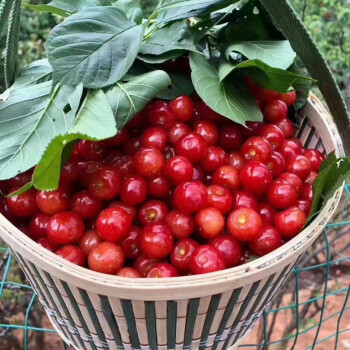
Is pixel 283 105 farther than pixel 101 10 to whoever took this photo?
Yes

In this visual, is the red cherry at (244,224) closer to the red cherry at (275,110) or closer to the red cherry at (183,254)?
the red cherry at (183,254)

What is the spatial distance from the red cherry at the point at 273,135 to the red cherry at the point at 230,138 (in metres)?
0.04

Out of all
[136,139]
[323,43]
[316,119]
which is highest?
[136,139]

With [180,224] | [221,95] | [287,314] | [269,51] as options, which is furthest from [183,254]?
[287,314]

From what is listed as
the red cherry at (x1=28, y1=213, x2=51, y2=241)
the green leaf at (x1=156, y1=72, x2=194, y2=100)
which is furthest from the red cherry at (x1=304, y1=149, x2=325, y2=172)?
the red cherry at (x1=28, y1=213, x2=51, y2=241)

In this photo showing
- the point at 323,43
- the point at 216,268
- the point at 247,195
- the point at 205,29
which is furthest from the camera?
the point at 323,43

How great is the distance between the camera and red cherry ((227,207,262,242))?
27.0 inches

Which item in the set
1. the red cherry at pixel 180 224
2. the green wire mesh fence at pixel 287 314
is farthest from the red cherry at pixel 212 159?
the green wire mesh fence at pixel 287 314

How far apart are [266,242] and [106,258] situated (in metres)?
0.22

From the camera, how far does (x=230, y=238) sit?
0.70 metres

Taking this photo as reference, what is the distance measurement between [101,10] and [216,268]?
42cm

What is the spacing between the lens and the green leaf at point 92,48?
72 centimetres

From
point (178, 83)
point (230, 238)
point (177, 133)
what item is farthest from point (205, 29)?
point (230, 238)

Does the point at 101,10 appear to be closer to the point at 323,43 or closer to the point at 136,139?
the point at 136,139
